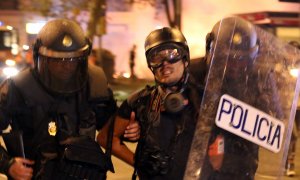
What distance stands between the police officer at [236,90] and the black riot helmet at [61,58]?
969 millimetres

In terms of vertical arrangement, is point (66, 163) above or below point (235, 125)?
below

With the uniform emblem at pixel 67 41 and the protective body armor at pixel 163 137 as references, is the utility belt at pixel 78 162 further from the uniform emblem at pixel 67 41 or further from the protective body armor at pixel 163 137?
the uniform emblem at pixel 67 41

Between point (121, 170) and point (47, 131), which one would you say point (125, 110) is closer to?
point (47, 131)

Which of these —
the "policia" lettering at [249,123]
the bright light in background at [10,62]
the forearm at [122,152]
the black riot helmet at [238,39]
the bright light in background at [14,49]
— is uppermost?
the black riot helmet at [238,39]

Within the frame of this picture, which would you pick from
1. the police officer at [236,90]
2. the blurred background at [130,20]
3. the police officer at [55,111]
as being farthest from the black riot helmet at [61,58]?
the blurred background at [130,20]

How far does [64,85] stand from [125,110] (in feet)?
1.17

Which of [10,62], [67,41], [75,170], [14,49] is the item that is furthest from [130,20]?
[75,170]

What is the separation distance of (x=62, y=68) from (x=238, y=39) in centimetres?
111

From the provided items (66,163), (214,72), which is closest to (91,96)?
(66,163)

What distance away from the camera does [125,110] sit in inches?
119

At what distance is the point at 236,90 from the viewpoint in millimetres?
2133

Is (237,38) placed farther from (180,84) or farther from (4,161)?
(4,161)

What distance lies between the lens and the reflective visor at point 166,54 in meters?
2.83

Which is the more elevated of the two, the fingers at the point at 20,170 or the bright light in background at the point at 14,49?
the fingers at the point at 20,170
